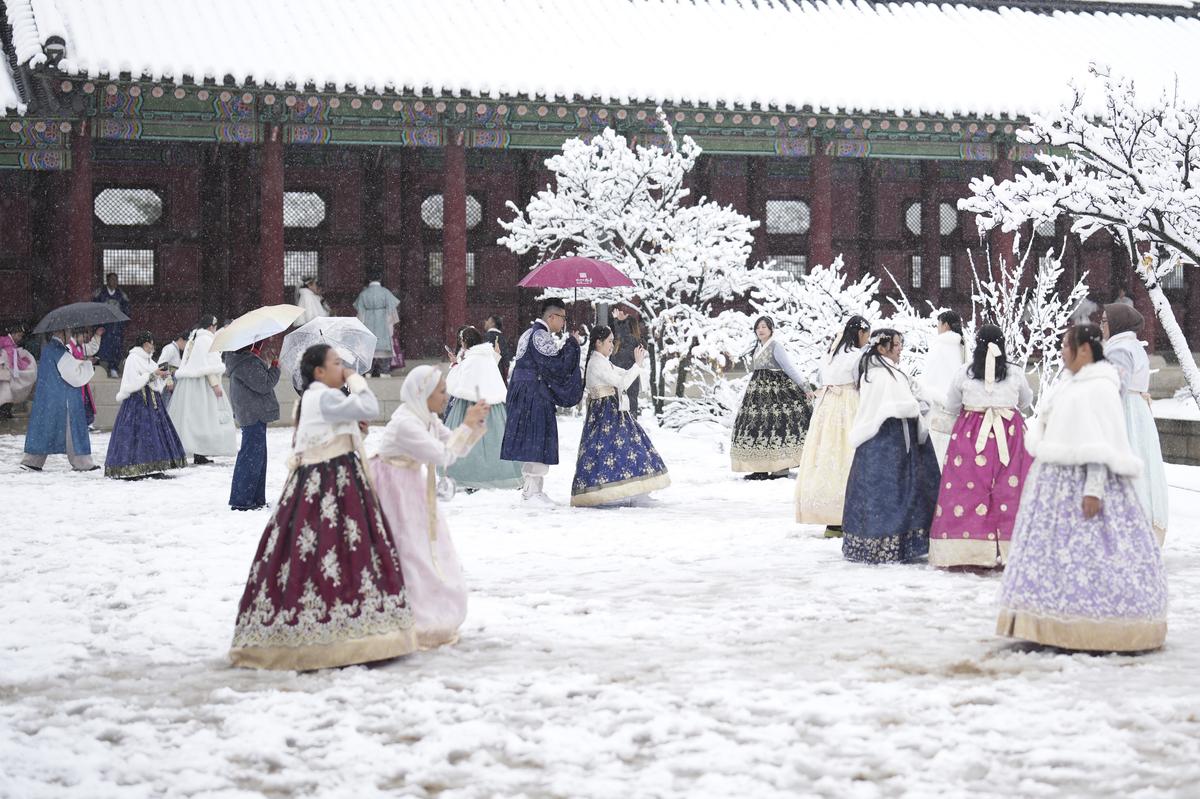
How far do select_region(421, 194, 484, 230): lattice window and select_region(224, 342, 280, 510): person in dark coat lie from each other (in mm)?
8571

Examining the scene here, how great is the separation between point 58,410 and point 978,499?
936 cm

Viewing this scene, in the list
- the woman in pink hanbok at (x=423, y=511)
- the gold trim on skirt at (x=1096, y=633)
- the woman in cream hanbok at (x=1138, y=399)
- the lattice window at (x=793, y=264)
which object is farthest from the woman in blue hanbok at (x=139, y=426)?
the lattice window at (x=793, y=264)

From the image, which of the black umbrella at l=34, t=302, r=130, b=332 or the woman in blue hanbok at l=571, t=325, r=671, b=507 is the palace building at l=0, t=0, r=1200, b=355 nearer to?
the black umbrella at l=34, t=302, r=130, b=332

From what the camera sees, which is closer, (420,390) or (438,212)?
(420,390)

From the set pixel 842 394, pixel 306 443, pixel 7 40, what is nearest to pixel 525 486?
pixel 842 394

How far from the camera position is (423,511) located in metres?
6.24

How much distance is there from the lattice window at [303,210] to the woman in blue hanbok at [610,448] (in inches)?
360

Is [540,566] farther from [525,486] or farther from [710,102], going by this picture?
[710,102]

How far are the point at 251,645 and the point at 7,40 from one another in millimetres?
15212

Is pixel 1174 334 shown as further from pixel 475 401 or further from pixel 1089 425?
pixel 1089 425

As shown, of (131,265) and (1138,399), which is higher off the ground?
(131,265)

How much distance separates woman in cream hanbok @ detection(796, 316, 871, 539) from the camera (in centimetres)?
937

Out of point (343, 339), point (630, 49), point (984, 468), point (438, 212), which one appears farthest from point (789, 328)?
point (343, 339)

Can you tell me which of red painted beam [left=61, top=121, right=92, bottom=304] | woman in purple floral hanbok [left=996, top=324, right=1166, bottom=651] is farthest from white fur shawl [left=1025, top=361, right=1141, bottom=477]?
red painted beam [left=61, top=121, right=92, bottom=304]
